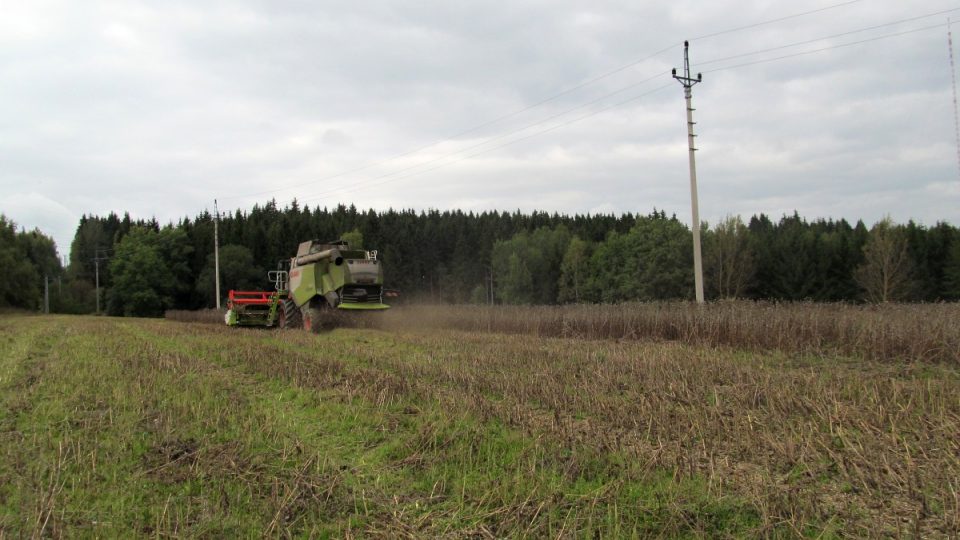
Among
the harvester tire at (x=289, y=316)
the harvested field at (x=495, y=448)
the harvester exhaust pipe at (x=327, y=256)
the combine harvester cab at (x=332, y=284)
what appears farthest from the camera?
the harvester tire at (x=289, y=316)

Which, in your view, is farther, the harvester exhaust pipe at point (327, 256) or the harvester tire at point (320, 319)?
the harvester exhaust pipe at point (327, 256)

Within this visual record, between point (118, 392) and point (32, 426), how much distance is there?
1725 millimetres

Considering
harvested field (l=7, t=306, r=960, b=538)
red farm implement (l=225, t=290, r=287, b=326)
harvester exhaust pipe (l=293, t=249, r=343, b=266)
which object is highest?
harvester exhaust pipe (l=293, t=249, r=343, b=266)

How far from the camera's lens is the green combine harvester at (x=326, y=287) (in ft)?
69.8

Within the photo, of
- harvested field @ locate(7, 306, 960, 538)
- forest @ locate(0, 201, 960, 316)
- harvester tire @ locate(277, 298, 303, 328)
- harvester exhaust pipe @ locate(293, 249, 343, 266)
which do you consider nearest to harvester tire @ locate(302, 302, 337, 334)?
harvester tire @ locate(277, 298, 303, 328)

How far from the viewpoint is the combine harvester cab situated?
21.2 meters

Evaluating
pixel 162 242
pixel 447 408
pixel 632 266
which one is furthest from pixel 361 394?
pixel 162 242

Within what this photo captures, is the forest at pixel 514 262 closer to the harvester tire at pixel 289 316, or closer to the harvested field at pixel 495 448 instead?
the harvester tire at pixel 289 316

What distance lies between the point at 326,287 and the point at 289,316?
2.80 metres

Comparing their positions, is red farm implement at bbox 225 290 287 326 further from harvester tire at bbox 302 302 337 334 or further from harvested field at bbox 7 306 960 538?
harvested field at bbox 7 306 960 538

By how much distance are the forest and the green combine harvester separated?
24.9 m

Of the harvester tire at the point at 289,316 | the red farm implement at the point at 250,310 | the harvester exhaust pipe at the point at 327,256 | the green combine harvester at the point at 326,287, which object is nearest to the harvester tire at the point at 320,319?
the green combine harvester at the point at 326,287

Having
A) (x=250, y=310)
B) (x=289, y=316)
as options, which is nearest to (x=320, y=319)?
(x=289, y=316)

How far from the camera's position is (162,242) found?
77812 mm
